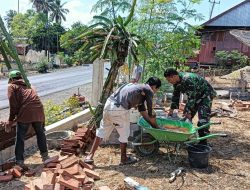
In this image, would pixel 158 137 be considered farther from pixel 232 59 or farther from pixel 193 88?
pixel 232 59

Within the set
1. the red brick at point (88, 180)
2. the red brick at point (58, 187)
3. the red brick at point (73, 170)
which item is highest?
the red brick at point (73, 170)

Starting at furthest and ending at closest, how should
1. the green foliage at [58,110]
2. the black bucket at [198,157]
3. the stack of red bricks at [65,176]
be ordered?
the green foliage at [58,110] → the black bucket at [198,157] → the stack of red bricks at [65,176]

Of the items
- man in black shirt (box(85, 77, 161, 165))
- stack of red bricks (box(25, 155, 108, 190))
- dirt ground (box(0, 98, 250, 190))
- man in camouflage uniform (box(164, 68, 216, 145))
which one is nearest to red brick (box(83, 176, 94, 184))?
stack of red bricks (box(25, 155, 108, 190))

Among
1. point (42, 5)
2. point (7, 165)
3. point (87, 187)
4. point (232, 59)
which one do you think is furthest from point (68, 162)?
point (42, 5)

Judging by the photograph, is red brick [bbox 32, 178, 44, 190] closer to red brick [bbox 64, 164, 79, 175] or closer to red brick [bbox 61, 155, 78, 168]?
red brick [bbox 64, 164, 79, 175]

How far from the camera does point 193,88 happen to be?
656 centimetres

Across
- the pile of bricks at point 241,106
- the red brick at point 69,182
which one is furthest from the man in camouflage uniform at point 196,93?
the pile of bricks at point 241,106

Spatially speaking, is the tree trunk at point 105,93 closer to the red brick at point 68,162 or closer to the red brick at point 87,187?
the red brick at point 68,162

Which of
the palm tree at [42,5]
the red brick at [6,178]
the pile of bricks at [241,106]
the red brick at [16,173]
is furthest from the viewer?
the palm tree at [42,5]

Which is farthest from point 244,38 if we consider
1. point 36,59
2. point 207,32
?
point 36,59

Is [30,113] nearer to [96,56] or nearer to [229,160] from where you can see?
[96,56]

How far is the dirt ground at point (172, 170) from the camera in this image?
5277 mm

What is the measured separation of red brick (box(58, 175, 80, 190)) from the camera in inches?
186

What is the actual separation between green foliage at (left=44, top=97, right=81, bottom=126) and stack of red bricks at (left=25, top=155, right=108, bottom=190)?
2726 millimetres
